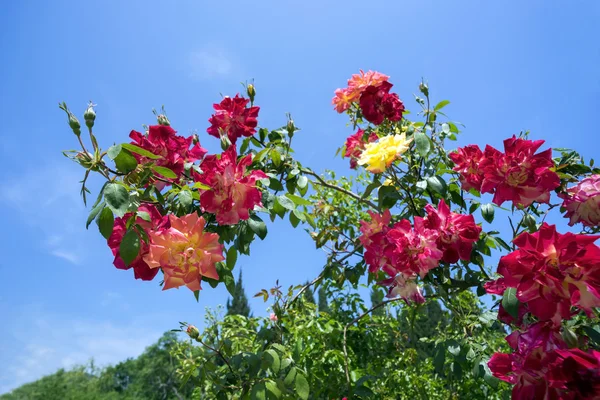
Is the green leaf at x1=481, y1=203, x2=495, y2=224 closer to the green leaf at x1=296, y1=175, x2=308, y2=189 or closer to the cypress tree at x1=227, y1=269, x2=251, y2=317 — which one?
the green leaf at x1=296, y1=175, x2=308, y2=189

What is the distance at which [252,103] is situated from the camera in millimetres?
1765

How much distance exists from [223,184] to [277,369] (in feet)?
Answer: 2.23

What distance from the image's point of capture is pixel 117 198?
1.00 meters

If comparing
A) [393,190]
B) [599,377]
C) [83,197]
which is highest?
[393,190]

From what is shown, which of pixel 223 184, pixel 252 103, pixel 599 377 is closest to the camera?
pixel 599 377

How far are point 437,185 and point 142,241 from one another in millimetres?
1006

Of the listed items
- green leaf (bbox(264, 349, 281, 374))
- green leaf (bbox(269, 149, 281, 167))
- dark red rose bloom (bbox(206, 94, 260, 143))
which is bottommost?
green leaf (bbox(264, 349, 281, 374))

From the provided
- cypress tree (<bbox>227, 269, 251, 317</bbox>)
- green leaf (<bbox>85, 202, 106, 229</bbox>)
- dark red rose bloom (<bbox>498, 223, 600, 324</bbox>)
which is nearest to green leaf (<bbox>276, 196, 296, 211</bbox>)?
green leaf (<bbox>85, 202, 106, 229</bbox>)

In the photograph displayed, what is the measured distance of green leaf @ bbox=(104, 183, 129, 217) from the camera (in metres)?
0.98

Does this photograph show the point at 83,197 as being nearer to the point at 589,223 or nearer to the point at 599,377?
the point at 599,377

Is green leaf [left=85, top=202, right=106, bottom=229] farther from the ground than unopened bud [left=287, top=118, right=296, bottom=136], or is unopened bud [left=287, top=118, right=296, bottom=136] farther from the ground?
unopened bud [left=287, top=118, right=296, bottom=136]

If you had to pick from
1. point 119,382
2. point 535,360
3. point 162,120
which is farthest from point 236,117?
point 119,382

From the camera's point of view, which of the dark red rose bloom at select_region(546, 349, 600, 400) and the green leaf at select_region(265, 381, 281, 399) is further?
the green leaf at select_region(265, 381, 281, 399)

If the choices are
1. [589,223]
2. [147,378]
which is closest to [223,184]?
[589,223]
